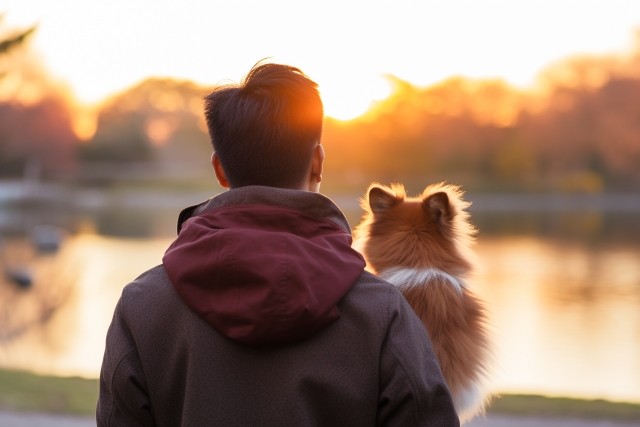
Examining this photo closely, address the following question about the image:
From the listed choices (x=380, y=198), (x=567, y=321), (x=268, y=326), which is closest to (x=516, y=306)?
(x=567, y=321)

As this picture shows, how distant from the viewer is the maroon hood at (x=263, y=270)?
137cm

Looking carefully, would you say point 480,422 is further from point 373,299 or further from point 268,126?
point 268,126

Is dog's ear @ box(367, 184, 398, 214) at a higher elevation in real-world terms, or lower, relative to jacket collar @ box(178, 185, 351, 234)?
lower

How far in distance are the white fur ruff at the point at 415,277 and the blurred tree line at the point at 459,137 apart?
58.8 meters

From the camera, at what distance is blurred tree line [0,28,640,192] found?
6172 cm

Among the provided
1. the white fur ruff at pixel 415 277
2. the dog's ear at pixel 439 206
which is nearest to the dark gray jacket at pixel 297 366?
the white fur ruff at pixel 415 277

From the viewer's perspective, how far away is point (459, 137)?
227 feet

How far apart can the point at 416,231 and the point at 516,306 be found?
14494 mm

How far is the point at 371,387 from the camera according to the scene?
4.75 feet

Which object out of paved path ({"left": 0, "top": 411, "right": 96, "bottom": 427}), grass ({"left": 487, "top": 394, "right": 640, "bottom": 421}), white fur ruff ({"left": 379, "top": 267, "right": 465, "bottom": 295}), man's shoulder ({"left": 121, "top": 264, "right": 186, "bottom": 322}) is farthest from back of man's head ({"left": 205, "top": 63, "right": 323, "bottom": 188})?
grass ({"left": 487, "top": 394, "right": 640, "bottom": 421})

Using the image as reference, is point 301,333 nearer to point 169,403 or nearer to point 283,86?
point 169,403

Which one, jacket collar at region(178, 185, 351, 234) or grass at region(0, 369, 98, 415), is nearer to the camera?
jacket collar at region(178, 185, 351, 234)

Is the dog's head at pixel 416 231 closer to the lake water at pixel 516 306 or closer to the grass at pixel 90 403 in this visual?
the lake water at pixel 516 306

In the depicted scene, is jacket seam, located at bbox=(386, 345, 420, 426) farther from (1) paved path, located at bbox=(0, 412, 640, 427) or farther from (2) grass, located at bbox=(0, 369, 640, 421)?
(2) grass, located at bbox=(0, 369, 640, 421)
